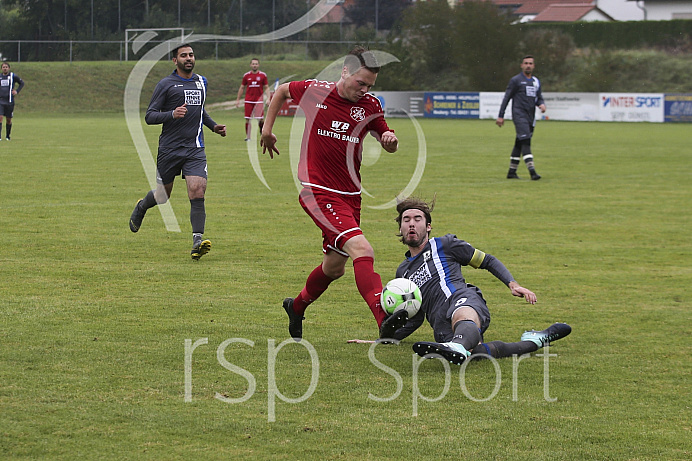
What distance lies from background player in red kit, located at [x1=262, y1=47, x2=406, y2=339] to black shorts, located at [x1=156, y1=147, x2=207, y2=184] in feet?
12.4

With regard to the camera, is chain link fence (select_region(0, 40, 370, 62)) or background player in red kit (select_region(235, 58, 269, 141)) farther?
chain link fence (select_region(0, 40, 370, 62))

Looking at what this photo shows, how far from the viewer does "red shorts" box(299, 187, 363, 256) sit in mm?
6398

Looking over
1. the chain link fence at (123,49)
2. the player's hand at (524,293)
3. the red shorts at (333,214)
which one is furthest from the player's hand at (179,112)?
the chain link fence at (123,49)

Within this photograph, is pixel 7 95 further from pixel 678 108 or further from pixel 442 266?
pixel 678 108

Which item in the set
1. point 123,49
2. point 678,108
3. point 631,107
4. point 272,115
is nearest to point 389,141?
point 272,115

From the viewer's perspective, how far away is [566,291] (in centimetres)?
855

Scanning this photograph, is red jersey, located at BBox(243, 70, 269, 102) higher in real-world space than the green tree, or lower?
lower

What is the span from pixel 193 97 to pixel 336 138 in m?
4.41

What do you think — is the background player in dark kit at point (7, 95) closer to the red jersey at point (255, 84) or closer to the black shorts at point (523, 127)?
the red jersey at point (255, 84)

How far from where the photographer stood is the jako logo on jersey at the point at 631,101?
143 ft

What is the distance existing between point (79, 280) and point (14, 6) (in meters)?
60.8

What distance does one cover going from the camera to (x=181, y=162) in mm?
10484

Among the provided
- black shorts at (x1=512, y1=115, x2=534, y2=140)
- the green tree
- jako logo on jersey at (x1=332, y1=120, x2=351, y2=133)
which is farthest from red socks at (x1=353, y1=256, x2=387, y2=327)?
the green tree

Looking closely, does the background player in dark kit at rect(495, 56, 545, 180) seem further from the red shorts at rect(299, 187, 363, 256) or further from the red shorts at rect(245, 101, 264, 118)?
the red shorts at rect(299, 187, 363, 256)
